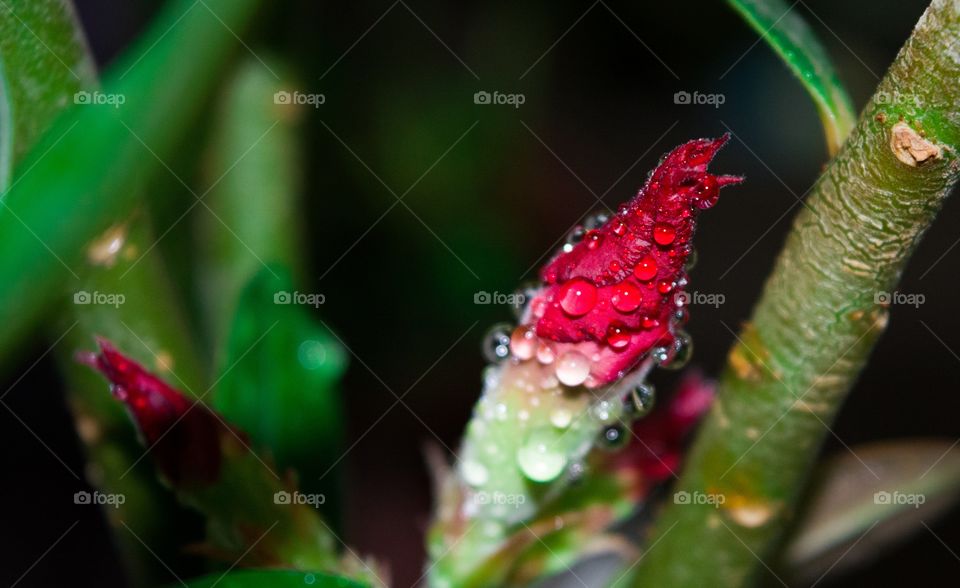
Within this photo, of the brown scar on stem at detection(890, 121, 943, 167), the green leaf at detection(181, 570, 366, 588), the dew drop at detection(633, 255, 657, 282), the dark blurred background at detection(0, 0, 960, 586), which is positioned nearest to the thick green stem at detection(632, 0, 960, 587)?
the brown scar on stem at detection(890, 121, 943, 167)

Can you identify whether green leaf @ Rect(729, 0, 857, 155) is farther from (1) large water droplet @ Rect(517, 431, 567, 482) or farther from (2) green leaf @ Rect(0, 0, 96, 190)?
(2) green leaf @ Rect(0, 0, 96, 190)

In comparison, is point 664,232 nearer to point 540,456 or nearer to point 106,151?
point 540,456

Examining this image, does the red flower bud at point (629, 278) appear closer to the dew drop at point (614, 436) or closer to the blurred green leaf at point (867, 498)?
the dew drop at point (614, 436)

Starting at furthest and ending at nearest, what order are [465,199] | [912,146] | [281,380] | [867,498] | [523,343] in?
[465,199] < [867,498] < [281,380] < [523,343] < [912,146]

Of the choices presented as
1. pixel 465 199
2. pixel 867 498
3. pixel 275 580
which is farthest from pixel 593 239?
pixel 465 199

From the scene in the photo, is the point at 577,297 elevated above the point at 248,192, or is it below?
below

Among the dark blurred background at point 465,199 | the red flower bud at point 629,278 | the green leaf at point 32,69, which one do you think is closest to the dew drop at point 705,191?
the red flower bud at point 629,278
